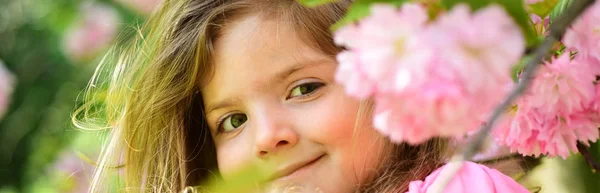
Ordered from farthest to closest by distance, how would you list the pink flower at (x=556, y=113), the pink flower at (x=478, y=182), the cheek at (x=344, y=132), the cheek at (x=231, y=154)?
the cheek at (x=231, y=154) < the cheek at (x=344, y=132) < the pink flower at (x=478, y=182) < the pink flower at (x=556, y=113)

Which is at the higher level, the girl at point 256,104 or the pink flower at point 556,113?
the girl at point 256,104

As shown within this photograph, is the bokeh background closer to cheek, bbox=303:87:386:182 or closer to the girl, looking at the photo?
the girl

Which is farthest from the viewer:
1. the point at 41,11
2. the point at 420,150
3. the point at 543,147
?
the point at 41,11

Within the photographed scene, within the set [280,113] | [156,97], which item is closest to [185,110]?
[156,97]

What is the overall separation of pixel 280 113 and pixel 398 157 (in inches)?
8.0

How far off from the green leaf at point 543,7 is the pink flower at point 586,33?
8 centimetres

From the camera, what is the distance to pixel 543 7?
3.25 feet

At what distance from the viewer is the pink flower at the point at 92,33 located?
3115 mm

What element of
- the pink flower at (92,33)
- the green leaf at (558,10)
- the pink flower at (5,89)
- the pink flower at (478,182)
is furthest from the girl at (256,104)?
the pink flower at (5,89)

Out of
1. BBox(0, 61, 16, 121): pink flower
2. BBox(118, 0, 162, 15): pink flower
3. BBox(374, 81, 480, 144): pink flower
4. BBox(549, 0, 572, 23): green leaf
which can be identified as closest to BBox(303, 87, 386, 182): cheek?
BBox(549, 0, 572, 23): green leaf

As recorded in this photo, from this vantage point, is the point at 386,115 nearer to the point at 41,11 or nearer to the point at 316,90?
the point at 316,90

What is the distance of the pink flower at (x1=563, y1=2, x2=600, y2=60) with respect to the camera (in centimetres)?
86

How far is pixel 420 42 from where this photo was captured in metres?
0.59

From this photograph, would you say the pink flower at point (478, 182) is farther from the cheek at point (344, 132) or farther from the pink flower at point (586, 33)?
the pink flower at point (586, 33)
